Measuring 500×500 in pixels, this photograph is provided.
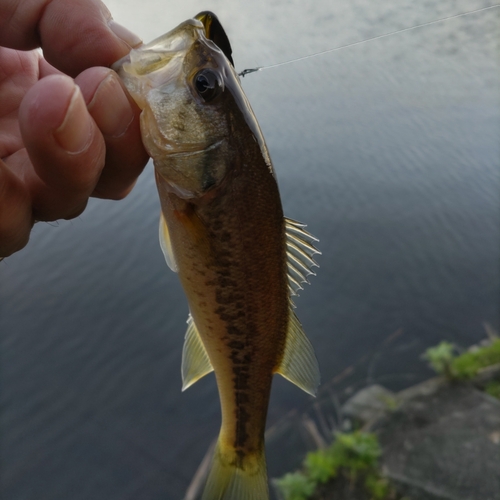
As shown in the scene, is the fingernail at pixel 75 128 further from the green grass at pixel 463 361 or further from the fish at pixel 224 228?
the green grass at pixel 463 361

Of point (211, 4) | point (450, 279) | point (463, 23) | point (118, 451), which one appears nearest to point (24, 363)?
point (118, 451)

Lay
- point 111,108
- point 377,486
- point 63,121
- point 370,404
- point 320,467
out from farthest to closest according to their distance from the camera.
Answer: point 370,404
point 320,467
point 377,486
point 111,108
point 63,121

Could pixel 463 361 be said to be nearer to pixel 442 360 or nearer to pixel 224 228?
pixel 442 360

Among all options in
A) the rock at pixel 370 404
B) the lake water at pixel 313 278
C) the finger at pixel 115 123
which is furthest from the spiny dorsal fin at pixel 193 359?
the rock at pixel 370 404

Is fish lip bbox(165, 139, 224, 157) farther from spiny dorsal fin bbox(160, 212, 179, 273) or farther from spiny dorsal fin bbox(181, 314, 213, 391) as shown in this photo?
spiny dorsal fin bbox(181, 314, 213, 391)

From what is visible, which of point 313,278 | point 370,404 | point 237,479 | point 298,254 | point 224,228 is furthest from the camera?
point 313,278

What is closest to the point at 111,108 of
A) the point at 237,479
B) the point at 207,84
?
the point at 207,84
